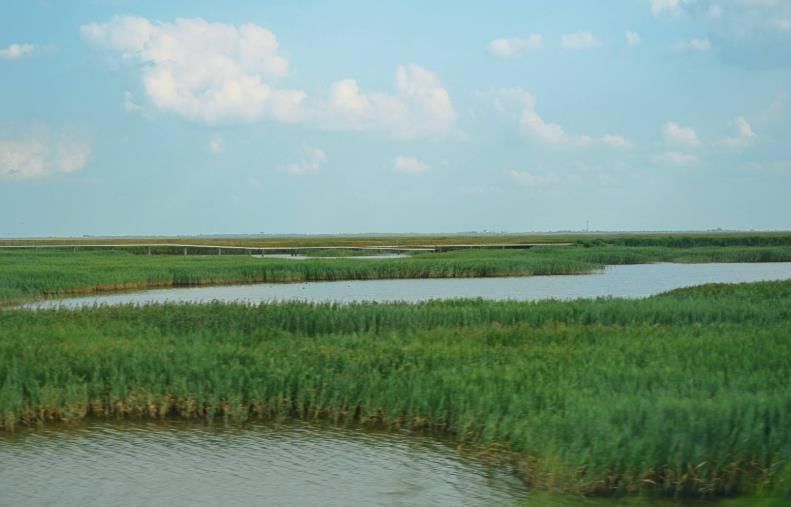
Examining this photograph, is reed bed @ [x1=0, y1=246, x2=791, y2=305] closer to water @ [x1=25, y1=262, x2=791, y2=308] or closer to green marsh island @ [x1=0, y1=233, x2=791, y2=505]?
water @ [x1=25, y1=262, x2=791, y2=308]

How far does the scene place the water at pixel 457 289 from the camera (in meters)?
29.8

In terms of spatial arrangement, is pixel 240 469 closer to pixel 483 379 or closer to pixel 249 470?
pixel 249 470

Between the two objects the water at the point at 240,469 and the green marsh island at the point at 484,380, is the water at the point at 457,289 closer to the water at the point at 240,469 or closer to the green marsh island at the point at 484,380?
the green marsh island at the point at 484,380

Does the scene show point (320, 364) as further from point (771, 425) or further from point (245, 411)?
point (771, 425)

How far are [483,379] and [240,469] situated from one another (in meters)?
3.31

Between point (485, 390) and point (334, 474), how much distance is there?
2206mm

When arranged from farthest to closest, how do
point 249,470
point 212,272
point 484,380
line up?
1. point 212,272
2. point 484,380
3. point 249,470

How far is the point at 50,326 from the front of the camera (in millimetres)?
16062

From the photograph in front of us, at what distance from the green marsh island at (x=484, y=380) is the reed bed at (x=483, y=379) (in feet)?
0.09

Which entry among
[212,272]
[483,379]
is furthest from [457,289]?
[483,379]

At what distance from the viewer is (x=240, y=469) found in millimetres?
9836

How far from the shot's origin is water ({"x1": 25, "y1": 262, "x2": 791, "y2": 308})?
29.8m

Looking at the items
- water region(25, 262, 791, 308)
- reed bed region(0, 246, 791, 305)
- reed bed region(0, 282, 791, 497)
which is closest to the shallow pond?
reed bed region(0, 282, 791, 497)

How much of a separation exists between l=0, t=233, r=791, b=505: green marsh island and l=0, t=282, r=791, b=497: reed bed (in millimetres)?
28
